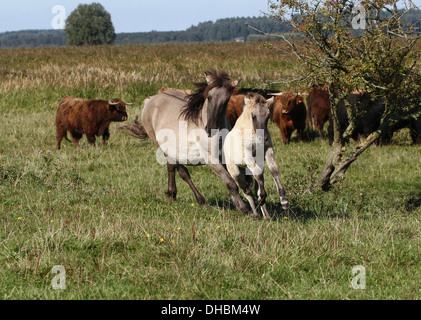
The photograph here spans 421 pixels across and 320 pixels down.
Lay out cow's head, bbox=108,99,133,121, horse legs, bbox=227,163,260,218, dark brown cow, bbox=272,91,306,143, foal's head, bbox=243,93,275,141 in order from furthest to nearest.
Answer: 1. dark brown cow, bbox=272,91,306,143
2. cow's head, bbox=108,99,133,121
3. horse legs, bbox=227,163,260,218
4. foal's head, bbox=243,93,275,141

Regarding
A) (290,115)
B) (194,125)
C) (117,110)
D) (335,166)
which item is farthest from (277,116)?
(194,125)

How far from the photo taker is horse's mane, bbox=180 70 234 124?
23.0ft

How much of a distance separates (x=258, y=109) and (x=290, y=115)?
8.25 metres

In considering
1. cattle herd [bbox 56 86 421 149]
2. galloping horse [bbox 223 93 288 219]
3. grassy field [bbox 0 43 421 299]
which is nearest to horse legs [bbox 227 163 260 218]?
galloping horse [bbox 223 93 288 219]

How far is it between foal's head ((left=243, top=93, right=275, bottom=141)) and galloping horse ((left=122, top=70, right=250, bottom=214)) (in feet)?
1.34

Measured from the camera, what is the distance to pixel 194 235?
5.46m

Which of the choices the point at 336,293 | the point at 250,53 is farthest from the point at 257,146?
the point at 250,53

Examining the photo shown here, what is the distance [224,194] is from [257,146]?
2846 millimetres

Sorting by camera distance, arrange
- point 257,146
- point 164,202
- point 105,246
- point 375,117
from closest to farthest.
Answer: point 105,246 < point 257,146 < point 164,202 < point 375,117

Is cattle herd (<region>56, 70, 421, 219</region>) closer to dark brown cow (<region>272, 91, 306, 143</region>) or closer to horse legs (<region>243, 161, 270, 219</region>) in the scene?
horse legs (<region>243, 161, 270, 219</region>)

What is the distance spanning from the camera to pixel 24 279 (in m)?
4.61

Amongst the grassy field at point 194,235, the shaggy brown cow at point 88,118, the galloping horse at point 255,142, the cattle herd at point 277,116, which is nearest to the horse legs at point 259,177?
the galloping horse at point 255,142
